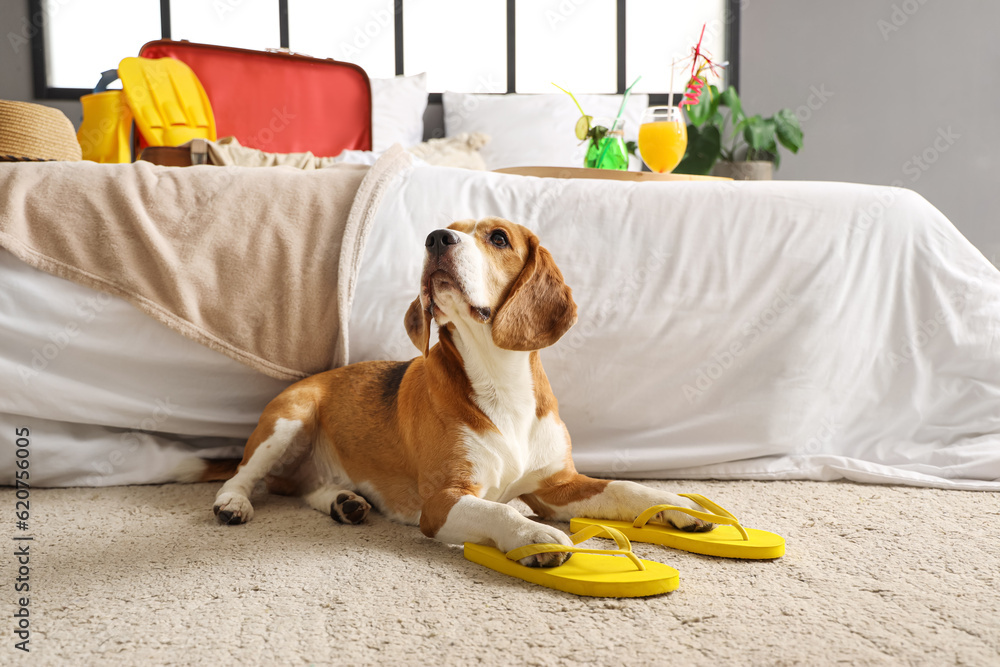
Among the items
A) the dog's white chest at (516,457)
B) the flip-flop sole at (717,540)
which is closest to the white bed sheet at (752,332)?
the dog's white chest at (516,457)

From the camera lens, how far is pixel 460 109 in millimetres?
4242

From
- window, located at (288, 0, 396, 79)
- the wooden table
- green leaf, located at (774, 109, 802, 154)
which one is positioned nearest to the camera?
the wooden table

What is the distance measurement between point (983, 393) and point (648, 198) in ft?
2.91

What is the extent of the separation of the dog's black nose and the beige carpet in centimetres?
51

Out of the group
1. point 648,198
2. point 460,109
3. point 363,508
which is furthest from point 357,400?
point 460,109

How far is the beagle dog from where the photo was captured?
3.89 feet

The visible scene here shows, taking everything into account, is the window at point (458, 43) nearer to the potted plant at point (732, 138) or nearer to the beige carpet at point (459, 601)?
the potted plant at point (732, 138)

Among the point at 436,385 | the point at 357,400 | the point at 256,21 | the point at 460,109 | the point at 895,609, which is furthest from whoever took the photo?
the point at 256,21

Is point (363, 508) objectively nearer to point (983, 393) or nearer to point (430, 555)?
point (430, 555)

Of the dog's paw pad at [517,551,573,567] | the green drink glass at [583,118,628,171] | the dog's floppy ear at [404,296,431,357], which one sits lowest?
the dog's paw pad at [517,551,573,567]

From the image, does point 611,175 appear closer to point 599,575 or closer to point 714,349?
point 714,349

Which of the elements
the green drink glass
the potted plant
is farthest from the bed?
the potted plant

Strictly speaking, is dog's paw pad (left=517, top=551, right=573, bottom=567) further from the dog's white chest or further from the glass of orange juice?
the glass of orange juice

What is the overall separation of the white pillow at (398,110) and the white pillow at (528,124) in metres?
0.20
